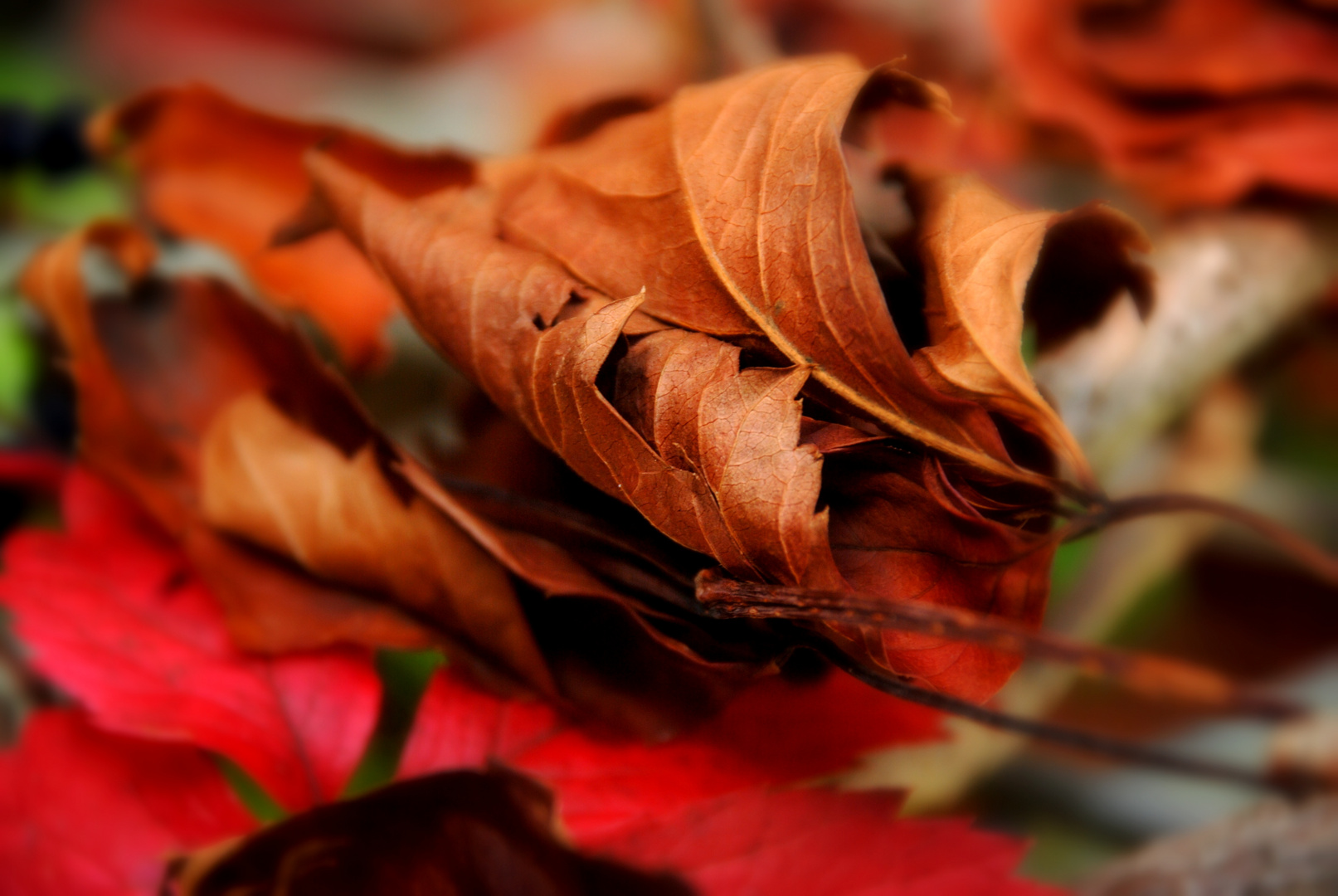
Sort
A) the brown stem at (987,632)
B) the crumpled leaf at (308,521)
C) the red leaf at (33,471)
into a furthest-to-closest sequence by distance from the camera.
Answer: the red leaf at (33,471), the crumpled leaf at (308,521), the brown stem at (987,632)

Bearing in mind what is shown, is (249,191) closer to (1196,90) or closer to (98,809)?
(98,809)

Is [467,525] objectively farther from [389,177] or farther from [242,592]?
[389,177]

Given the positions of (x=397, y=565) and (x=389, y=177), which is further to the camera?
(x=389, y=177)

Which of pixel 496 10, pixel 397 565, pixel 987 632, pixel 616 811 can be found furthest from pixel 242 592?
pixel 496 10

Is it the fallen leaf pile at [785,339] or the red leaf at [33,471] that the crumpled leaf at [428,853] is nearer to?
the fallen leaf pile at [785,339]

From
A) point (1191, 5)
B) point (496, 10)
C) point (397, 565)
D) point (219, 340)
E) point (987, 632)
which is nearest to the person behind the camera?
point (987, 632)

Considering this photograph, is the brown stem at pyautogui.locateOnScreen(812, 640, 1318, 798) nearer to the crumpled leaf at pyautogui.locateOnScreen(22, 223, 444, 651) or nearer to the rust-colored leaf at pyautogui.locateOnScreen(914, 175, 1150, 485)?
the rust-colored leaf at pyautogui.locateOnScreen(914, 175, 1150, 485)

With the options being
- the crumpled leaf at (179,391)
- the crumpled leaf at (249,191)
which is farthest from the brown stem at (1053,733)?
the crumpled leaf at (249,191)

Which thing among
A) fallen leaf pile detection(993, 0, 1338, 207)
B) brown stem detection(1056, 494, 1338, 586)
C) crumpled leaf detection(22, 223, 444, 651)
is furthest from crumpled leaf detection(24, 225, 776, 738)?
fallen leaf pile detection(993, 0, 1338, 207)
